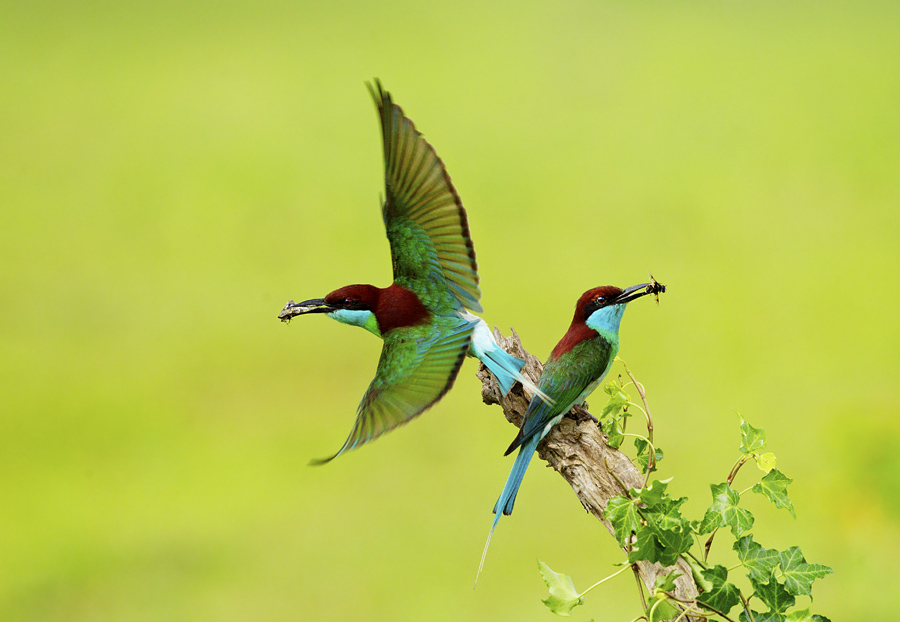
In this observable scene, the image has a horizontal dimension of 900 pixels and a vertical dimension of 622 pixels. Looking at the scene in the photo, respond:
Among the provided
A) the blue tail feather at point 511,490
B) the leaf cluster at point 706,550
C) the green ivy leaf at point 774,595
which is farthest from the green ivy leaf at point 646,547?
the blue tail feather at point 511,490

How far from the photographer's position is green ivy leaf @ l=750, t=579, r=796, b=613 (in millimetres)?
835

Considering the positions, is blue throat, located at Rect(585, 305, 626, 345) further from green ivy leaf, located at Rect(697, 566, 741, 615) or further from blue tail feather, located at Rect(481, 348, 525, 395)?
green ivy leaf, located at Rect(697, 566, 741, 615)

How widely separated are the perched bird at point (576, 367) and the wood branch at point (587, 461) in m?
0.03

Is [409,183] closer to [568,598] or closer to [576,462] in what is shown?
[576,462]

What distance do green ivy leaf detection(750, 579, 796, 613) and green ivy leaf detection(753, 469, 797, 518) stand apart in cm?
8

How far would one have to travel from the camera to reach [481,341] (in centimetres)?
117

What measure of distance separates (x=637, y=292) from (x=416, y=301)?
309 mm

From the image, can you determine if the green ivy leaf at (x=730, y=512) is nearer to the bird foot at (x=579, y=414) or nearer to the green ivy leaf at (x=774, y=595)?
the green ivy leaf at (x=774, y=595)

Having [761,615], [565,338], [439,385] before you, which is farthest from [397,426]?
[761,615]

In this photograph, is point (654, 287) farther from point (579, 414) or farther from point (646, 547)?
point (646, 547)

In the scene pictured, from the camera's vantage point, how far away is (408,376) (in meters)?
1.10

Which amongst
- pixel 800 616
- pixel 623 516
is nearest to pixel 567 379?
pixel 623 516

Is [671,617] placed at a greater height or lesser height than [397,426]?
lesser

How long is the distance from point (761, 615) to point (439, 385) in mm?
450
